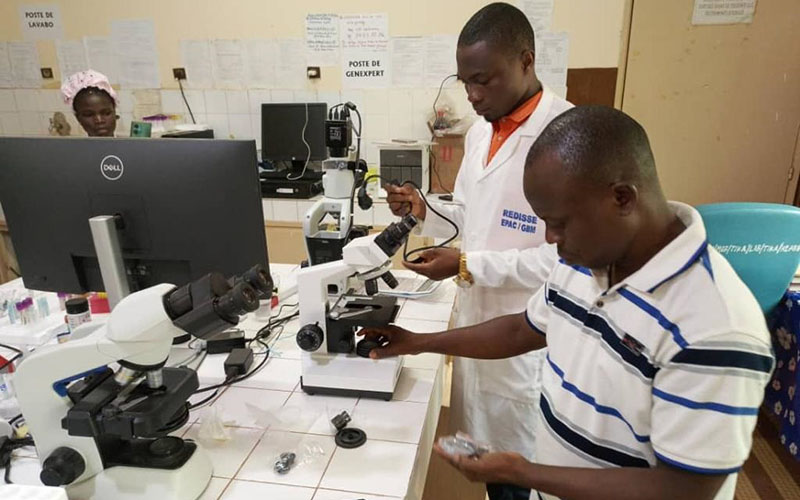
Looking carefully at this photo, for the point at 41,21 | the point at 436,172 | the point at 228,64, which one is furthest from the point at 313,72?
the point at 41,21

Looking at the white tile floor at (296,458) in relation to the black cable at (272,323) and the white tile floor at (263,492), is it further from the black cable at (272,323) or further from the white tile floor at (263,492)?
the black cable at (272,323)

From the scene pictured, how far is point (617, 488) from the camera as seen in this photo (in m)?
0.73

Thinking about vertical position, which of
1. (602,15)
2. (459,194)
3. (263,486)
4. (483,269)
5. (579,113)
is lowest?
(263,486)

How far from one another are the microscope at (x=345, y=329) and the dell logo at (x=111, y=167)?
1.51 ft

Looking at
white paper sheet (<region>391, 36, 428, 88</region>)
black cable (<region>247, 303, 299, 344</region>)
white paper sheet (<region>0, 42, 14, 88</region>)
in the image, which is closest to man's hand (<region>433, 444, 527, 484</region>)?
black cable (<region>247, 303, 299, 344</region>)

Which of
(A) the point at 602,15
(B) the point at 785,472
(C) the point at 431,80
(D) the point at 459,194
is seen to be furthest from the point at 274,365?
(A) the point at 602,15

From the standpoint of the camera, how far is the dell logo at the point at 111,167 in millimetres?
1139

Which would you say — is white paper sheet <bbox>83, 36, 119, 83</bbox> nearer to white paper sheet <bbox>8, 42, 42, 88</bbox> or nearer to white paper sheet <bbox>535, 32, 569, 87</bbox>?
white paper sheet <bbox>8, 42, 42, 88</bbox>

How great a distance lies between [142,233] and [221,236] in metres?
0.19

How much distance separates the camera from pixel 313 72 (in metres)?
3.40

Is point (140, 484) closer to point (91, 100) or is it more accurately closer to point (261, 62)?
point (91, 100)

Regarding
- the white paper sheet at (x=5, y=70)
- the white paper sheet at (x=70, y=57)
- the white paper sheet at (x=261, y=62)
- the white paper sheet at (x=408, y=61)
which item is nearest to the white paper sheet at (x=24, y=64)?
the white paper sheet at (x=5, y=70)

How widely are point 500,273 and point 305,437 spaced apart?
0.64 meters

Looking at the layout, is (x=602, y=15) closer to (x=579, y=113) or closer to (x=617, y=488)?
(x=579, y=113)
